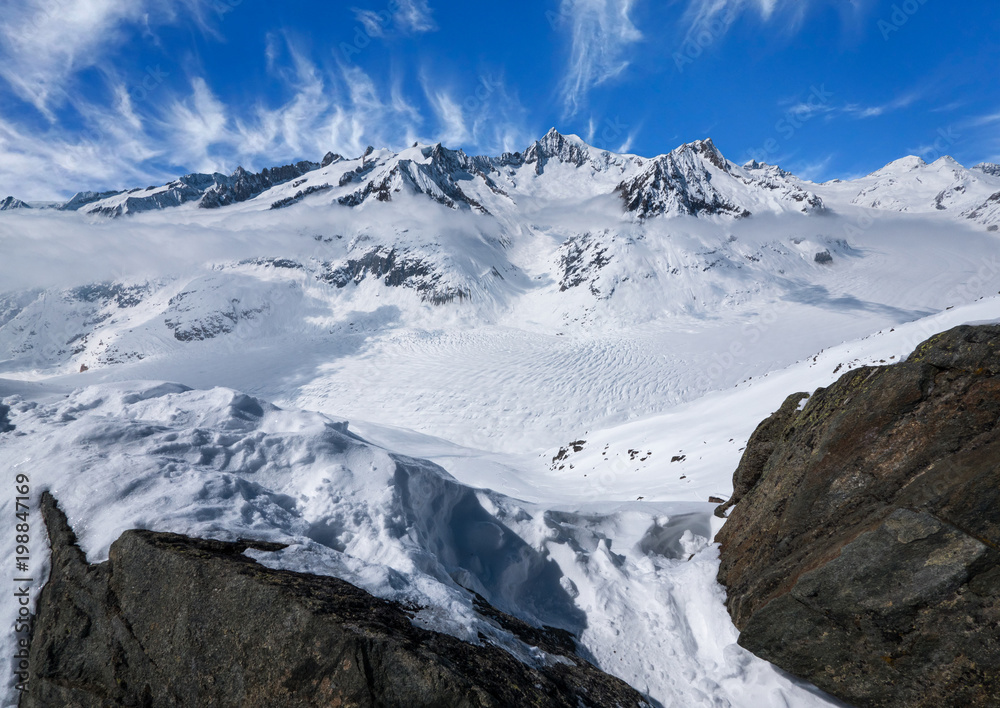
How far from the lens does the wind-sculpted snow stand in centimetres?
456

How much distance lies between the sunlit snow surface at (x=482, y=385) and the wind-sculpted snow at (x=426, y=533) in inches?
1.5

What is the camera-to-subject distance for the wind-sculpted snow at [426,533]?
456 centimetres

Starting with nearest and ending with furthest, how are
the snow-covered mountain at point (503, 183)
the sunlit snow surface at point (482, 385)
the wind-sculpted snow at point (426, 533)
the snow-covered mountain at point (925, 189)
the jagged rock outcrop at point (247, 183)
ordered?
the wind-sculpted snow at point (426, 533) → the sunlit snow surface at point (482, 385) → the snow-covered mountain at point (503, 183) → the snow-covered mountain at point (925, 189) → the jagged rock outcrop at point (247, 183)

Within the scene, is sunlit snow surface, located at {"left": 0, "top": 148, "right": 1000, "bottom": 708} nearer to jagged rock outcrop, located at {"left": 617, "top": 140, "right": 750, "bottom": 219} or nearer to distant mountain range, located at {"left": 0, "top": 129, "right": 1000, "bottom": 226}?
jagged rock outcrop, located at {"left": 617, "top": 140, "right": 750, "bottom": 219}

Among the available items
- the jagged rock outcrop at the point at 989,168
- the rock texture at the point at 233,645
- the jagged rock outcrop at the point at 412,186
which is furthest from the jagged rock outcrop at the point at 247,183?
the jagged rock outcrop at the point at 989,168

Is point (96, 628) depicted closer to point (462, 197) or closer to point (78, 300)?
point (462, 197)

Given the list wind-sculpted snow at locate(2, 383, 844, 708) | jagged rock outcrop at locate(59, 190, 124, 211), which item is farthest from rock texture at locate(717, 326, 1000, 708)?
jagged rock outcrop at locate(59, 190, 124, 211)

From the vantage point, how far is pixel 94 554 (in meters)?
4.14

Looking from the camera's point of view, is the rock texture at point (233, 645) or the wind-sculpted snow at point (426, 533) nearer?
the rock texture at point (233, 645)

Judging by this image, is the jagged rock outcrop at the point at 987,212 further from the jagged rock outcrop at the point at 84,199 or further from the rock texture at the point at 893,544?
the jagged rock outcrop at the point at 84,199

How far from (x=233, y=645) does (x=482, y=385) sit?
28.9 m

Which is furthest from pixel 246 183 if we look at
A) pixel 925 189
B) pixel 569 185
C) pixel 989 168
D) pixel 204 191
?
pixel 989 168

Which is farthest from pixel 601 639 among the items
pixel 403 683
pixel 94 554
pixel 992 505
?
pixel 94 554

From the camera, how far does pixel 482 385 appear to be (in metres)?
32.1
